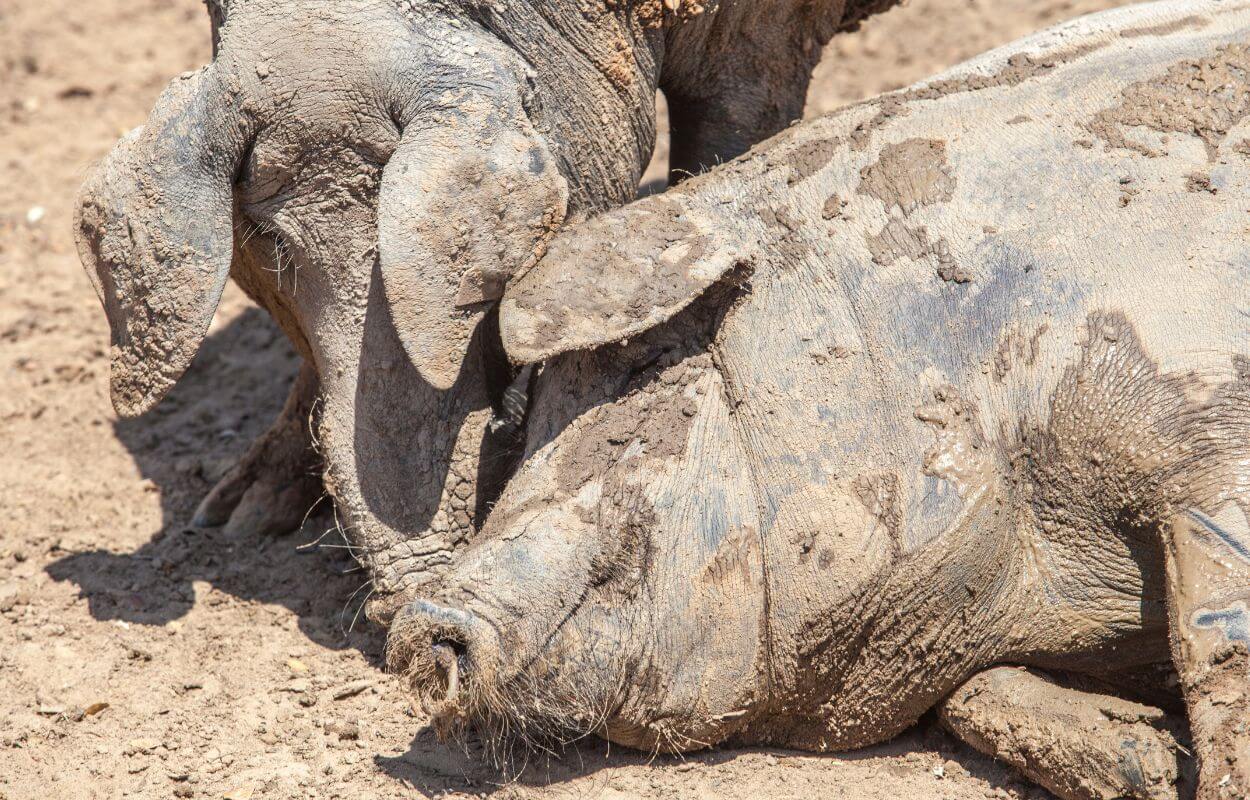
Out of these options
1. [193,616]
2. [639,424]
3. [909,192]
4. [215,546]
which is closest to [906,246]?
[909,192]

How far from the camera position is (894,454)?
296cm

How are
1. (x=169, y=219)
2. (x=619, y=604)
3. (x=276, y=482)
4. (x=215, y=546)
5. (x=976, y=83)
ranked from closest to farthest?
(x=619, y=604) → (x=169, y=219) → (x=976, y=83) → (x=215, y=546) → (x=276, y=482)

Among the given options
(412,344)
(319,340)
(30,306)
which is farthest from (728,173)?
(30,306)

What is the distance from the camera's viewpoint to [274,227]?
3434 millimetres

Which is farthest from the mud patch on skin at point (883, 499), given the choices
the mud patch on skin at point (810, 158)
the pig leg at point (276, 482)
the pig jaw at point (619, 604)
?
the pig leg at point (276, 482)

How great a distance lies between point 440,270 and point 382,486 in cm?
62

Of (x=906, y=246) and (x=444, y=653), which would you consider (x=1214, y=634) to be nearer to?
(x=906, y=246)

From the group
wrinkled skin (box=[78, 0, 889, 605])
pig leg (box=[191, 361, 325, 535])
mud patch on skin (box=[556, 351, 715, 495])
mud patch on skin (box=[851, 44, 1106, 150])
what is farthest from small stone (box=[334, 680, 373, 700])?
mud patch on skin (box=[851, 44, 1106, 150])

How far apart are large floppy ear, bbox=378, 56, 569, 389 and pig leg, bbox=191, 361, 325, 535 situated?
50.8 inches

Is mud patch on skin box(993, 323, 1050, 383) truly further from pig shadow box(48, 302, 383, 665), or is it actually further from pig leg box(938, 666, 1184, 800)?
pig shadow box(48, 302, 383, 665)

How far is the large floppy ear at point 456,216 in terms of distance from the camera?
122 inches

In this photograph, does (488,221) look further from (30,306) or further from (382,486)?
(30,306)

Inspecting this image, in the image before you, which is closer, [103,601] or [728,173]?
[728,173]

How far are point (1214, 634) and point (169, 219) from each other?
2535 millimetres
